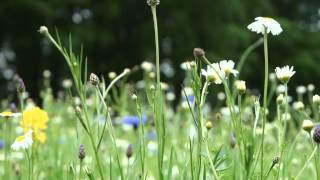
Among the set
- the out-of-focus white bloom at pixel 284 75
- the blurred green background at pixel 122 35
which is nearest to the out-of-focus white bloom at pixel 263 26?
the out-of-focus white bloom at pixel 284 75

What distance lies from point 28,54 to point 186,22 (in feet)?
8.65

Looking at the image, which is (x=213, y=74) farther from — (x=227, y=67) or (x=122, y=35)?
(x=122, y=35)

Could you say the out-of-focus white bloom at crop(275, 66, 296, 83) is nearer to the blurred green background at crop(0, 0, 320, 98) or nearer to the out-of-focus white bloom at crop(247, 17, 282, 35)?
the out-of-focus white bloom at crop(247, 17, 282, 35)

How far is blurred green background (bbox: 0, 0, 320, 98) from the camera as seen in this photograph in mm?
9469

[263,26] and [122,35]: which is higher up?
[122,35]

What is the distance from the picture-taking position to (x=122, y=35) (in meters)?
10.1

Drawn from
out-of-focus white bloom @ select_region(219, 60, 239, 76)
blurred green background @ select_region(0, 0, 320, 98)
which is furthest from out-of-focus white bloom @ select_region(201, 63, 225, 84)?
blurred green background @ select_region(0, 0, 320, 98)

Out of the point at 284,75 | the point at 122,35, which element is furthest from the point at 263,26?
the point at 122,35

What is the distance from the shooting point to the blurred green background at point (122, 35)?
9.47 m

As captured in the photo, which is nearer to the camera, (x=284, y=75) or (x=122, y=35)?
(x=284, y=75)

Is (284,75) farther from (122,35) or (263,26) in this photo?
(122,35)

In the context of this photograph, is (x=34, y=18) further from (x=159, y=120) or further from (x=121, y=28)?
(x=159, y=120)

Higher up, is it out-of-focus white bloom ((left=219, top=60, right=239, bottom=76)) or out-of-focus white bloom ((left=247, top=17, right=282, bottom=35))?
out-of-focus white bloom ((left=247, top=17, right=282, bottom=35))

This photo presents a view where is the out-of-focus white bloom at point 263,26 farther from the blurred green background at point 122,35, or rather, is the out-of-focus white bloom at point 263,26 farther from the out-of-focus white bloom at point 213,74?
the blurred green background at point 122,35
